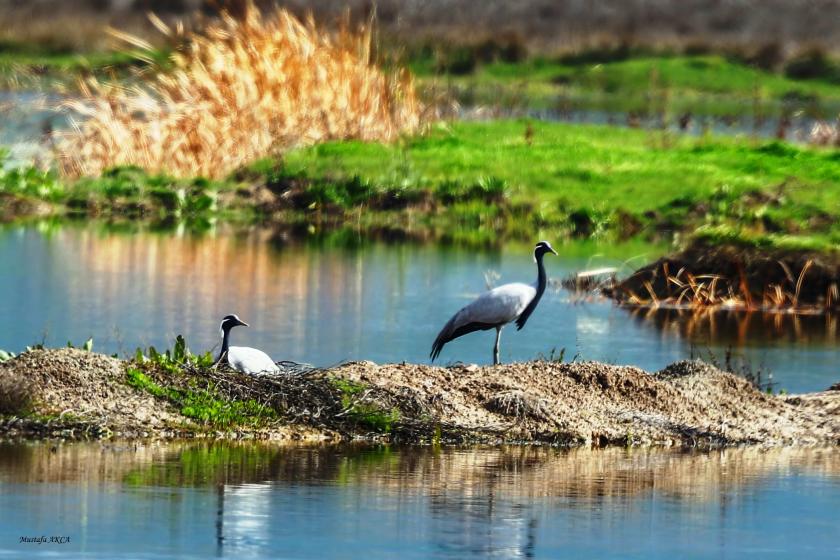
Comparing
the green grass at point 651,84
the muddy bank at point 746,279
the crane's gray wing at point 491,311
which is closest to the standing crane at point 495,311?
the crane's gray wing at point 491,311

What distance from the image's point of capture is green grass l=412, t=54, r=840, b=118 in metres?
58.4

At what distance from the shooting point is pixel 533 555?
11289 millimetres

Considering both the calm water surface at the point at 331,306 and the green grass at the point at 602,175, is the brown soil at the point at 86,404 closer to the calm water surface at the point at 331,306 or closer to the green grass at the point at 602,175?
the calm water surface at the point at 331,306

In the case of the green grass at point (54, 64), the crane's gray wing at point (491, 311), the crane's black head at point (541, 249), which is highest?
the green grass at point (54, 64)

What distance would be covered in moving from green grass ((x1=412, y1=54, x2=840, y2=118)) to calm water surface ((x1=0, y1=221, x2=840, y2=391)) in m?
28.0

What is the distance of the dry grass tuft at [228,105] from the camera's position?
3347 centimetres

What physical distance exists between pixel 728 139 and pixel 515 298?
21.3 meters

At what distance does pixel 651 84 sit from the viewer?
57.3 metres

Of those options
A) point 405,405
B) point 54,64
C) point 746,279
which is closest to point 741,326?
point 746,279

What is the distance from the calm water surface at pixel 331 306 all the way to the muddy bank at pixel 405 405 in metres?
1.68

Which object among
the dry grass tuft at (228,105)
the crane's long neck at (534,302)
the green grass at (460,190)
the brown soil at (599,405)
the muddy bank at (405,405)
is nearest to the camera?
the muddy bank at (405,405)

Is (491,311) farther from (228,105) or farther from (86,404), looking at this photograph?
(228,105)

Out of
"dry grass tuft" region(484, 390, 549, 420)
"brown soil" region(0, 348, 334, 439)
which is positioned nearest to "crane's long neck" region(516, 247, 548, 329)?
"dry grass tuft" region(484, 390, 549, 420)

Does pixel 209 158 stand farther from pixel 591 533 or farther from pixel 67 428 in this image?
pixel 591 533
